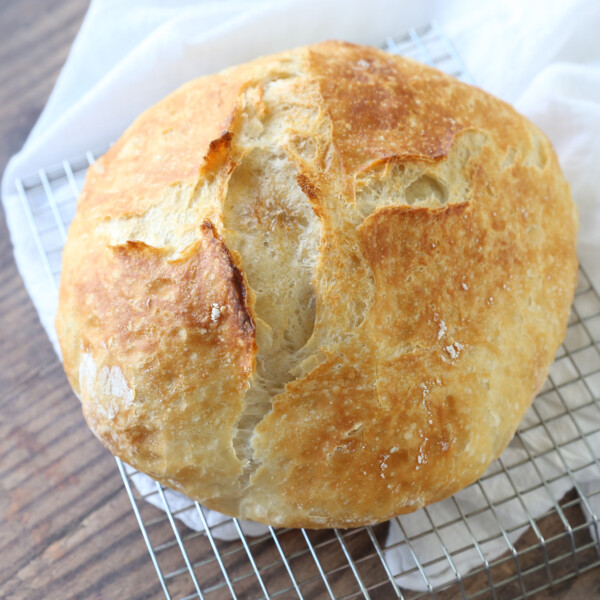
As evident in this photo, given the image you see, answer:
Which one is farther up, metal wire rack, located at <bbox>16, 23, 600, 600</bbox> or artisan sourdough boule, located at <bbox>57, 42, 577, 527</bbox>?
artisan sourdough boule, located at <bbox>57, 42, 577, 527</bbox>

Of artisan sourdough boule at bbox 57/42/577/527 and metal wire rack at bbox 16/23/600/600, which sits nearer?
artisan sourdough boule at bbox 57/42/577/527

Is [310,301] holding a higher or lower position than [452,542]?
higher

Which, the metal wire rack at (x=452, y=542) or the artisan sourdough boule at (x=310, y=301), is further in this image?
the metal wire rack at (x=452, y=542)

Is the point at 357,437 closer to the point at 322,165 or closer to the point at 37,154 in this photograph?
the point at 322,165

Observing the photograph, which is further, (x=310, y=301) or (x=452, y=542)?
(x=452, y=542)
